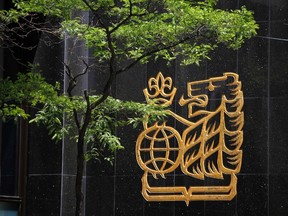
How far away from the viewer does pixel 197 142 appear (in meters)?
18.9

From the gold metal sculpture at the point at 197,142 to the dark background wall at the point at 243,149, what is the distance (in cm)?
15

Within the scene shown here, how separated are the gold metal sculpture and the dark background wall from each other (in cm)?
15

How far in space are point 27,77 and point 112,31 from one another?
1.72m

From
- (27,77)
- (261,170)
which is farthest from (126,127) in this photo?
(27,77)

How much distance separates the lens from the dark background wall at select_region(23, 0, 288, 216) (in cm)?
1844

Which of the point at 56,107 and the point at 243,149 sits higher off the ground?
the point at 56,107

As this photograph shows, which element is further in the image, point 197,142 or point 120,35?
point 197,142

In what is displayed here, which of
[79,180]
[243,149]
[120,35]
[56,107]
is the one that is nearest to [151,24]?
[120,35]

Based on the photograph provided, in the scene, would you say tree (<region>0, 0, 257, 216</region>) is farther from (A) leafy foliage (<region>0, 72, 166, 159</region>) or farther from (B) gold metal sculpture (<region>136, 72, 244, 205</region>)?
(B) gold metal sculpture (<region>136, 72, 244, 205</region>)

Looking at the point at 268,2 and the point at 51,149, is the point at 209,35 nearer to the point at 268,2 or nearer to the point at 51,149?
the point at 268,2

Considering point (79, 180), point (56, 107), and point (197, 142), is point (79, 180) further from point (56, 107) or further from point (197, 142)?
point (197, 142)

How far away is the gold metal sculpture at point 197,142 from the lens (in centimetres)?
1864

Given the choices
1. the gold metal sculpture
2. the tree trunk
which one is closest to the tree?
the tree trunk

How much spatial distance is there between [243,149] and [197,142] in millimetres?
963
